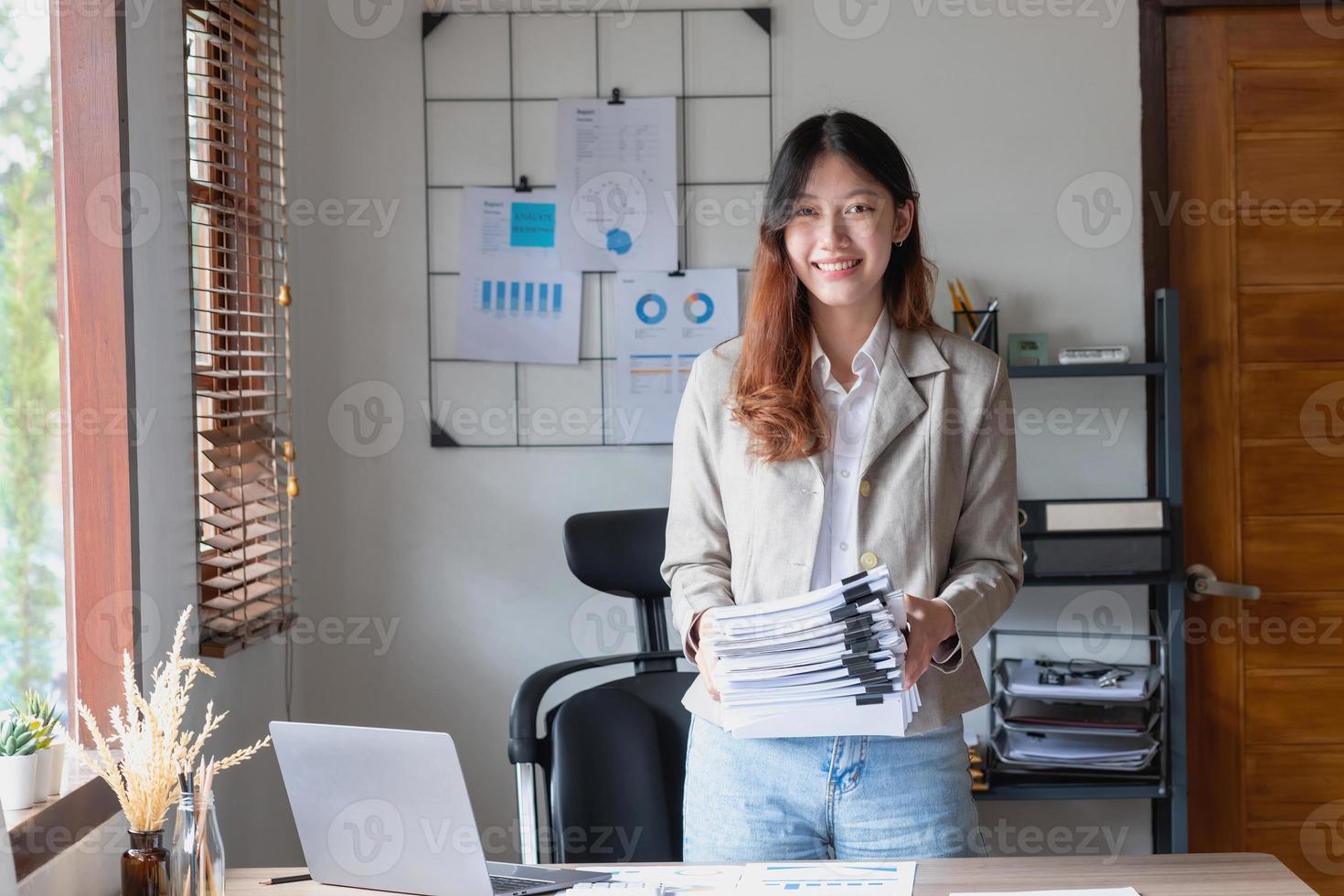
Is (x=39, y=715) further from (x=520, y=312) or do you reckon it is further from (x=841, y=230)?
(x=520, y=312)

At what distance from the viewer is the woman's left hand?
1387mm

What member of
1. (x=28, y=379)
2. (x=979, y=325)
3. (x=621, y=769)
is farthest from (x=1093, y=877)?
(x=28, y=379)

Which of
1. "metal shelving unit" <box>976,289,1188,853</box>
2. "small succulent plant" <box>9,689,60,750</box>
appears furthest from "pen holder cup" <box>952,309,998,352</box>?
"small succulent plant" <box>9,689,60,750</box>

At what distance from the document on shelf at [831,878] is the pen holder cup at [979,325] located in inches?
54.3

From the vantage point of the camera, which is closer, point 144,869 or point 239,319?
point 144,869

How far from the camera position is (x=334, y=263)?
2.69 m

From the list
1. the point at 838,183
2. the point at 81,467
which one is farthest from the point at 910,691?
the point at 81,467

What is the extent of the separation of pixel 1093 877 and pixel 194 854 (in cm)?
97

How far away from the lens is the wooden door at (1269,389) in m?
2.65

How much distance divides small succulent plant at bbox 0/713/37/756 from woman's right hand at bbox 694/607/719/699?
80 cm

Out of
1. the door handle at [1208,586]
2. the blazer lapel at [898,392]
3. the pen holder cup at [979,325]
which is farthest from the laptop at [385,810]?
the door handle at [1208,586]

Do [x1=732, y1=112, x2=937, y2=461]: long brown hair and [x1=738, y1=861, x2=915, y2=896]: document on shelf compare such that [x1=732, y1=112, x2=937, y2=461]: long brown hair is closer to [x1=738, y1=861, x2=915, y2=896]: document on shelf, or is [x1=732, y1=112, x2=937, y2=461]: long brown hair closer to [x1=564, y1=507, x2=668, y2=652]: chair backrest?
[x1=738, y1=861, x2=915, y2=896]: document on shelf

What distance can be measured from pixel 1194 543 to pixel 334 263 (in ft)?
6.52

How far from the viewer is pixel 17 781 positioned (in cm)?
143
